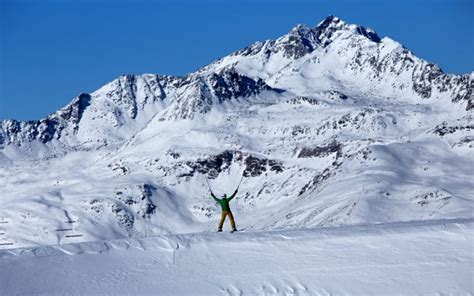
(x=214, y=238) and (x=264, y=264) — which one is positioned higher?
(x=214, y=238)

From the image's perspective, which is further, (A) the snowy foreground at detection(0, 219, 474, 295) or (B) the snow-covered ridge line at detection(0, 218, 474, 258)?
(B) the snow-covered ridge line at detection(0, 218, 474, 258)

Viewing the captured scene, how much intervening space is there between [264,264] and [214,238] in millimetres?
3819

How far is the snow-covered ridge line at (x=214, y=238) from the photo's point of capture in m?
34.5

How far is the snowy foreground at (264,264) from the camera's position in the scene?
100ft

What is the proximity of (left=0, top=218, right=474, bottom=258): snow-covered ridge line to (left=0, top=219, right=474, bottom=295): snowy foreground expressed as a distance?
0.14 feet

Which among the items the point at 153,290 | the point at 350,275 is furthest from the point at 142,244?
the point at 350,275

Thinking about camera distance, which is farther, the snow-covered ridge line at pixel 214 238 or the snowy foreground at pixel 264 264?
the snow-covered ridge line at pixel 214 238

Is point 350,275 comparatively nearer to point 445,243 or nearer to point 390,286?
point 390,286

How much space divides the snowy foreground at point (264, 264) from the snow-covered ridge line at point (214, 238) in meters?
0.04

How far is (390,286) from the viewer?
30266mm

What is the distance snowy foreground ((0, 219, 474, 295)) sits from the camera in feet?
100

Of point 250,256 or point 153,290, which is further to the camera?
point 250,256

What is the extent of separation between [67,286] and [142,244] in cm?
492

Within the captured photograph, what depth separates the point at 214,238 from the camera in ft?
118
